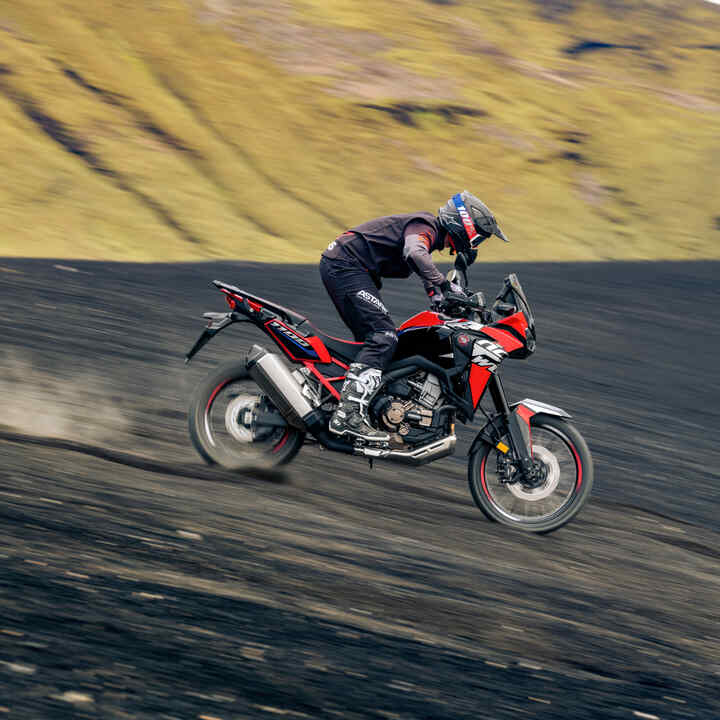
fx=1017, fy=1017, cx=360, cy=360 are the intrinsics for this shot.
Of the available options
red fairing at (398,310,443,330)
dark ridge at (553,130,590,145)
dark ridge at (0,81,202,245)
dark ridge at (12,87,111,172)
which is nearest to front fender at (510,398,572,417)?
red fairing at (398,310,443,330)

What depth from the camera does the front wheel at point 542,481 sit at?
7.02 metres

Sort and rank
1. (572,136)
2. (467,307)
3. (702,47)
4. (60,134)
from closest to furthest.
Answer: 1. (467,307)
2. (60,134)
3. (572,136)
4. (702,47)

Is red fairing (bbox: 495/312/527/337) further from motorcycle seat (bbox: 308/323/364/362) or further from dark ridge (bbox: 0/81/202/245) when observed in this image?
dark ridge (bbox: 0/81/202/245)

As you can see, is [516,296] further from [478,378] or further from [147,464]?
[147,464]

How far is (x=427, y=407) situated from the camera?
732cm

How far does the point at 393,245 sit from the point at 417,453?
1510 mm

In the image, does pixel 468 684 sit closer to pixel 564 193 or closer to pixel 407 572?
pixel 407 572

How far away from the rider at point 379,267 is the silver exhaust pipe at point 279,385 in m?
0.27

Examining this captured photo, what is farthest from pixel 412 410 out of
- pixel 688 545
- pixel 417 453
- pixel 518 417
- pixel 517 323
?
pixel 688 545

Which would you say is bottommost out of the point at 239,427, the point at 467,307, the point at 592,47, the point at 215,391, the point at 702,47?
the point at 592,47

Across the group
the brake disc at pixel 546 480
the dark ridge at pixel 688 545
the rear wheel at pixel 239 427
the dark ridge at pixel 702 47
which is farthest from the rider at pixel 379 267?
the dark ridge at pixel 702 47

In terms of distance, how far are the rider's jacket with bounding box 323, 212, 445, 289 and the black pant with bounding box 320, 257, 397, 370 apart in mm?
79

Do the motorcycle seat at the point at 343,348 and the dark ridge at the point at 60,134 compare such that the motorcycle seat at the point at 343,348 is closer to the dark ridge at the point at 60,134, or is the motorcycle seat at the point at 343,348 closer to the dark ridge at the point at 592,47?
the dark ridge at the point at 60,134

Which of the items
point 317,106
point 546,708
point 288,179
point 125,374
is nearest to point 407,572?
point 546,708
